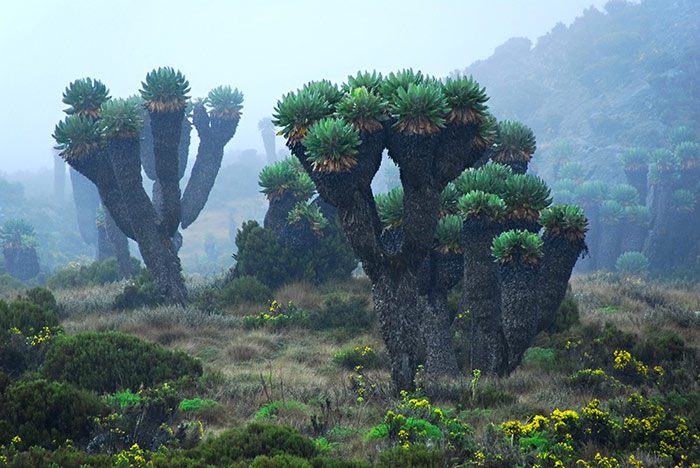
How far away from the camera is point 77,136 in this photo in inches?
767

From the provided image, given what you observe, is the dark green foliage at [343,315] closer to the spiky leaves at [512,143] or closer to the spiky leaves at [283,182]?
the spiky leaves at [283,182]

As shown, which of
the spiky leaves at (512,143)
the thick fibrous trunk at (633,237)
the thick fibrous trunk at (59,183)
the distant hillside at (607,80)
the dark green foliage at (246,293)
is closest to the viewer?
the spiky leaves at (512,143)

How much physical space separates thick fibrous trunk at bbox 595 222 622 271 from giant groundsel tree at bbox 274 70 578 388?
94.0 ft

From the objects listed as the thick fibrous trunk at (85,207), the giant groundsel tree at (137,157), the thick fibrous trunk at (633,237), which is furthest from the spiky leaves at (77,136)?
the thick fibrous trunk at (85,207)

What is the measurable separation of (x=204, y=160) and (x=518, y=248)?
65.0ft

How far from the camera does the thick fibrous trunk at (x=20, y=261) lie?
38250 mm

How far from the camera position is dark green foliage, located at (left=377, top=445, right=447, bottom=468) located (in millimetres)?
7121

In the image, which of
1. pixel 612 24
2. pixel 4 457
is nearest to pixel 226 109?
pixel 4 457

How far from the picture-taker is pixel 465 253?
43.7 ft

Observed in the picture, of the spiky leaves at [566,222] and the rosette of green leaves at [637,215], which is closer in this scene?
the spiky leaves at [566,222]

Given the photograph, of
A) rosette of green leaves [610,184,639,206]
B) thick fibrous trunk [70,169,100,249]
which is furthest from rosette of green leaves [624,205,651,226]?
thick fibrous trunk [70,169,100,249]

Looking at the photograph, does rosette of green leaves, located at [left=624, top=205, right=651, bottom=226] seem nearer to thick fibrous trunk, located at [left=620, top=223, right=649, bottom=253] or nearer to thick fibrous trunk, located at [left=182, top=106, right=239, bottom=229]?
thick fibrous trunk, located at [left=620, top=223, right=649, bottom=253]

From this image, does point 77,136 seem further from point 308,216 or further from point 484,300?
point 484,300

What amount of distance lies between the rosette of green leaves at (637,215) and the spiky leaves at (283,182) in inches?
941
